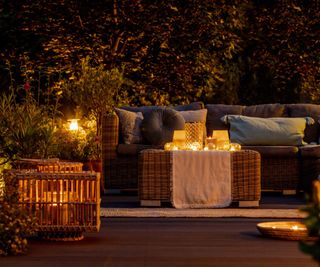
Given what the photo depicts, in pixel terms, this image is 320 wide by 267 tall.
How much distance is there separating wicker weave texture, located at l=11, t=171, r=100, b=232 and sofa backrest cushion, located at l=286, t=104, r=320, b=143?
4444mm

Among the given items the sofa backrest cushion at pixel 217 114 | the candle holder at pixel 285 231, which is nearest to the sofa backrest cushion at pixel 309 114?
the sofa backrest cushion at pixel 217 114

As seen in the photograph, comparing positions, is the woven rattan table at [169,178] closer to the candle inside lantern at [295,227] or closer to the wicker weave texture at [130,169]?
the wicker weave texture at [130,169]

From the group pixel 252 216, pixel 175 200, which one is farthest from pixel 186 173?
pixel 252 216

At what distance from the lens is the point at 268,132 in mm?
8430

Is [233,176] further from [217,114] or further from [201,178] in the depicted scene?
[217,114]

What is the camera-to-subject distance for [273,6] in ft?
51.9

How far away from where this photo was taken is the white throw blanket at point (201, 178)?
672 cm

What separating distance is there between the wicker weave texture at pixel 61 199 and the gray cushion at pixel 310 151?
385 cm

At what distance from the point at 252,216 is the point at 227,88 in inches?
389

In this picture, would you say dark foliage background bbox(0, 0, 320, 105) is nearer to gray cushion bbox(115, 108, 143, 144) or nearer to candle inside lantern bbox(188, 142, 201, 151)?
gray cushion bbox(115, 108, 143, 144)

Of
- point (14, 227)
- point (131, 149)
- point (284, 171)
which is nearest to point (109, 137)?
point (131, 149)

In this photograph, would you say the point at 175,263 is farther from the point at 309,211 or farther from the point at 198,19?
the point at 198,19

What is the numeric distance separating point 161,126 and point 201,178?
67.7 inches

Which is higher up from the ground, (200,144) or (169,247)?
(200,144)
